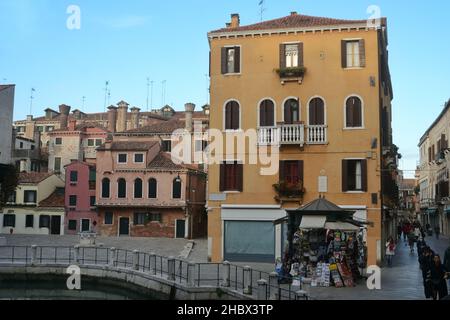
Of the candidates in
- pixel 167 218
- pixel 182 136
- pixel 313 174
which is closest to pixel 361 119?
pixel 313 174

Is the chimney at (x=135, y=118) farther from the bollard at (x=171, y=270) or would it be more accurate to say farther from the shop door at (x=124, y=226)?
the bollard at (x=171, y=270)

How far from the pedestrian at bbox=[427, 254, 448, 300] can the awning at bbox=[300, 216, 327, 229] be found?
14.8ft

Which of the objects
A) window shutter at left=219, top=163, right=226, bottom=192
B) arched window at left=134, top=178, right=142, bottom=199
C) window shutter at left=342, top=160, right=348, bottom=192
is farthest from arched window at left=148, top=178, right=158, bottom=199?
window shutter at left=342, top=160, right=348, bottom=192

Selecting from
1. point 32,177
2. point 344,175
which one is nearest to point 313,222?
point 344,175

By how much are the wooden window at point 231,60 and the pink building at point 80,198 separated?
2423 cm

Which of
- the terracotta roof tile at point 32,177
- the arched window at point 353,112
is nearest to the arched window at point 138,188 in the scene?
the terracotta roof tile at point 32,177

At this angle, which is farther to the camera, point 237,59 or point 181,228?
point 181,228

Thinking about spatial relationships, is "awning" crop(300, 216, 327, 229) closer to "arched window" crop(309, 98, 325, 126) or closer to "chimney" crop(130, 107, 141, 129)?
"arched window" crop(309, 98, 325, 126)

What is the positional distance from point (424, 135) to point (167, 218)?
35.6m

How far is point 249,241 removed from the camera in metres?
26.8

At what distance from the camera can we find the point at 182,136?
51125 mm

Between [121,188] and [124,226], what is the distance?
3.21m

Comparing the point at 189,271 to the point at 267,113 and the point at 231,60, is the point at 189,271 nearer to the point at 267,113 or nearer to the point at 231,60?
the point at 267,113

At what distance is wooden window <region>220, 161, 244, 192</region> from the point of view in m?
27.2
